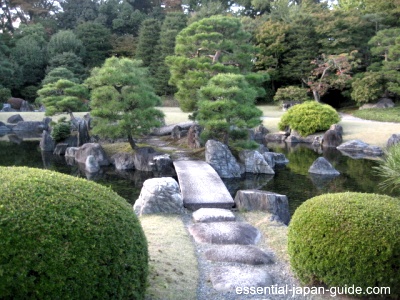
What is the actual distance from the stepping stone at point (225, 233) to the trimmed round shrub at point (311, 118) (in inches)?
623

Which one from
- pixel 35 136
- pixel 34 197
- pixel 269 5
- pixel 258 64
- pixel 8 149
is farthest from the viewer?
pixel 269 5

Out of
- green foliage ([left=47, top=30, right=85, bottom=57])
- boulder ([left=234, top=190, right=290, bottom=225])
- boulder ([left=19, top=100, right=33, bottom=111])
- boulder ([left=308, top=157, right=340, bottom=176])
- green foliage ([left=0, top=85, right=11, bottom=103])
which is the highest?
green foliage ([left=47, top=30, right=85, bottom=57])

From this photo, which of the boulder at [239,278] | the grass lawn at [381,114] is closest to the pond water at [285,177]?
the boulder at [239,278]

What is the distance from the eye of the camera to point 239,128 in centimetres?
1427

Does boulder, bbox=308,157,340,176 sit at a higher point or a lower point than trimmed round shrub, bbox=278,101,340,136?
lower

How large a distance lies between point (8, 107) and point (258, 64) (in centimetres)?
1824

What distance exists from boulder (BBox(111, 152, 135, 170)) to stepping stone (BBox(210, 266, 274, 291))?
9.55m

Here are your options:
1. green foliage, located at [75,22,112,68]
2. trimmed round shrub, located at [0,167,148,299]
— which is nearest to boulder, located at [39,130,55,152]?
trimmed round shrub, located at [0,167,148,299]

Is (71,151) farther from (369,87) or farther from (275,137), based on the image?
(369,87)

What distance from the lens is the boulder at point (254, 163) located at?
12969 millimetres

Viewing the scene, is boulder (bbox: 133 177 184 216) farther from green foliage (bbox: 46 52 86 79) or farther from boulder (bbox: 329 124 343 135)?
green foliage (bbox: 46 52 86 79)

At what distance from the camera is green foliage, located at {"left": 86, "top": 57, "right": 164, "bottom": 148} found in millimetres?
13898

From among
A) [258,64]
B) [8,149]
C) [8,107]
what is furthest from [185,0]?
[8,149]

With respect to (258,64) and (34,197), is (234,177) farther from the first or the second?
(258,64)
